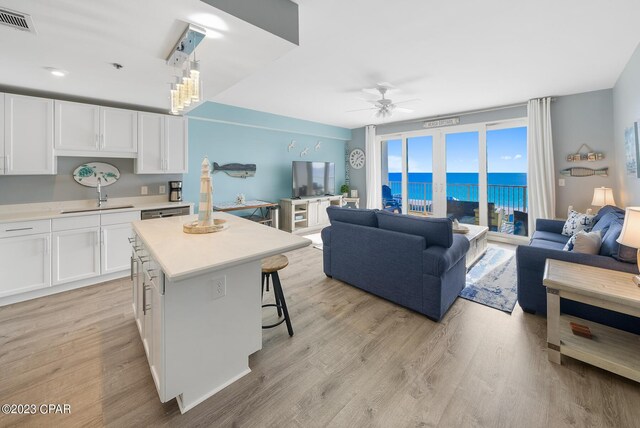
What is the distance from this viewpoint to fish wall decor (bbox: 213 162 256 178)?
4.79 metres

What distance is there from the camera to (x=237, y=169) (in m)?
5.05

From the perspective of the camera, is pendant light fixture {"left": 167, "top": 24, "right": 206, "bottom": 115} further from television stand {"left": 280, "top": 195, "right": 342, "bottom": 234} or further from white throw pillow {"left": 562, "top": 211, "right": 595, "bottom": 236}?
white throw pillow {"left": 562, "top": 211, "right": 595, "bottom": 236}

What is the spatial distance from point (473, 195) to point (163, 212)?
6.04 m

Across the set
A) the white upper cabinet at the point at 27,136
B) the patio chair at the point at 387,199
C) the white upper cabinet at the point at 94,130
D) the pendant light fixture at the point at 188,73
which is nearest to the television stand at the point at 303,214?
the patio chair at the point at 387,199

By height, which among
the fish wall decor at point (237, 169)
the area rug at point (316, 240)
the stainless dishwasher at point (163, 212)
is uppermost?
the fish wall decor at point (237, 169)

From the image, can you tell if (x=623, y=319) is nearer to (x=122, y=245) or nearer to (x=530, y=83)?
(x=530, y=83)

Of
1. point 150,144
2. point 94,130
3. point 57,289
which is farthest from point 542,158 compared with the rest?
point 57,289

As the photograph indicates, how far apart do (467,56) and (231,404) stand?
12.4ft

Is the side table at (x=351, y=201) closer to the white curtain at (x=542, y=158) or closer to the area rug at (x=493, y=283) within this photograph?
the area rug at (x=493, y=283)

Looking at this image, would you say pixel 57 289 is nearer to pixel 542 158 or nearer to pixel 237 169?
pixel 237 169

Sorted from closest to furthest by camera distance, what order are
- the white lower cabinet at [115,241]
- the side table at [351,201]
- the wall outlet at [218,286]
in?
the wall outlet at [218,286] < the white lower cabinet at [115,241] < the side table at [351,201]

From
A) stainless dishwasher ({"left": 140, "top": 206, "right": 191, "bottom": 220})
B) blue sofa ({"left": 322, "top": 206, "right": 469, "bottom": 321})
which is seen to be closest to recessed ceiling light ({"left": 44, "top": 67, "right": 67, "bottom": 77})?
stainless dishwasher ({"left": 140, "top": 206, "right": 191, "bottom": 220})

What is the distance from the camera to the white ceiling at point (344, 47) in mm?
1744

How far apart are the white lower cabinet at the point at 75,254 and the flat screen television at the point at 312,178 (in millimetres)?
3511
